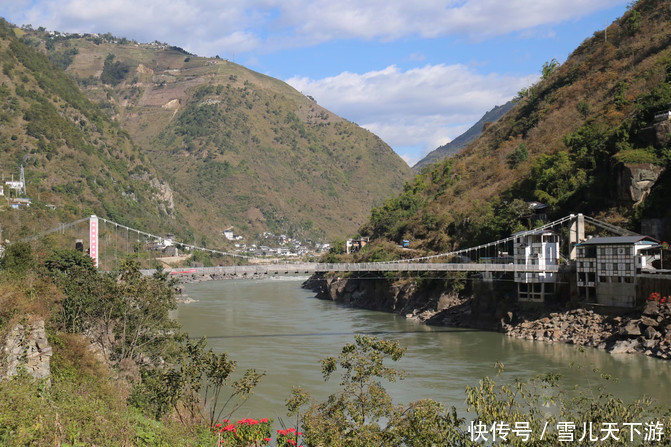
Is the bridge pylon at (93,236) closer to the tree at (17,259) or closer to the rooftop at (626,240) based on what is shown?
the tree at (17,259)

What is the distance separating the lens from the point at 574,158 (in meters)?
30.6

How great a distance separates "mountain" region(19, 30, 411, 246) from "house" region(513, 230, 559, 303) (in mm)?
61636

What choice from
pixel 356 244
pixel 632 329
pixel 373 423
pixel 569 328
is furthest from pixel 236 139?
pixel 373 423

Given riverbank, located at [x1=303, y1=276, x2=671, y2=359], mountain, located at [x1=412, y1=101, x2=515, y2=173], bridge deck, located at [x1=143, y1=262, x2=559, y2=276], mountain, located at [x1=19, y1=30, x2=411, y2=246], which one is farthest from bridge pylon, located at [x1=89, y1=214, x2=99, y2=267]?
mountain, located at [x1=412, y1=101, x2=515, y2=173]

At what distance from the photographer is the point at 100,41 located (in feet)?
477

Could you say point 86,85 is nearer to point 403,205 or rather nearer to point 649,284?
point 403,205

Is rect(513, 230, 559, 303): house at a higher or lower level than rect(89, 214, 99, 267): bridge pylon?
lower

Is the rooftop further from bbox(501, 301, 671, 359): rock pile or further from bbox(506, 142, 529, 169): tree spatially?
bbox(506, 142, 529, 169): tree

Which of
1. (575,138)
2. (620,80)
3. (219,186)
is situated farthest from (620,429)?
(219,186)

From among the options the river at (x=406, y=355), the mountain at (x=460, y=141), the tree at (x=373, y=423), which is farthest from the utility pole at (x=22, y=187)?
the mountain at (x=460, y=141)

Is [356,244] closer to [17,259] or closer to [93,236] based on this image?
[93,236]

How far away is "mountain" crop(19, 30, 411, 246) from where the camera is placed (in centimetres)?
10100

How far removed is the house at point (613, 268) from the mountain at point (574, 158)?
185 cm

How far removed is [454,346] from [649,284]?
249 inches
